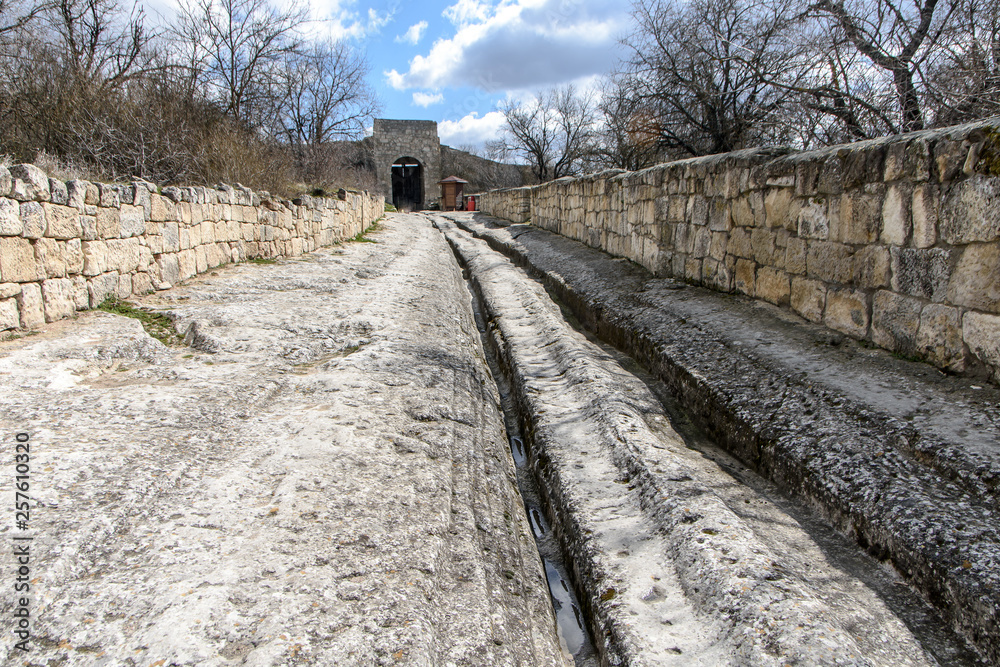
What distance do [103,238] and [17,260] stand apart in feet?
3.26

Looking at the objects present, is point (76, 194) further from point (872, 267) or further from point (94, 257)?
point (872, 267)

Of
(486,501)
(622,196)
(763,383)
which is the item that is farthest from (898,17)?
(486,501)

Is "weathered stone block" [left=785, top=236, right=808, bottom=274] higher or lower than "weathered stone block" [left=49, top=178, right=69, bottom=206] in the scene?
lower

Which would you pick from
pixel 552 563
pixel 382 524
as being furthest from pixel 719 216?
pixel 382 524

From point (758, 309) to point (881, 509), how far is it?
8.94 feet

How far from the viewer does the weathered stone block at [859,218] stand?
3.58 m

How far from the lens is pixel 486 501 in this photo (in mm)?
2773

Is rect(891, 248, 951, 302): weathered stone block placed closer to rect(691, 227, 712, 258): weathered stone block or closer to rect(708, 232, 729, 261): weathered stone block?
rect(708, 232, 729, 261): weathered stone block

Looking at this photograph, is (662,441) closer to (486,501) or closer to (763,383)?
(763,383)

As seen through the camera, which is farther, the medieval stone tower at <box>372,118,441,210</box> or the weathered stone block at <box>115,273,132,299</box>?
the medieval stone tower at <box>372,118,441,210</box>

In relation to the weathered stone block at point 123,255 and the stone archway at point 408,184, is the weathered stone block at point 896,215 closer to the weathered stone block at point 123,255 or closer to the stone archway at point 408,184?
the weathered stone block at point 123,255

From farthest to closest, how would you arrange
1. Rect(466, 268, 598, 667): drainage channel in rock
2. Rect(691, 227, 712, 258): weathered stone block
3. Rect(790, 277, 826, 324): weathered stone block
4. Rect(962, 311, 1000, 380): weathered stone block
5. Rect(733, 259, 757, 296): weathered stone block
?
Rect(691, 227, 712, 258): weathered stone block, Rect(733, 259, 757, 296): weathered stone block, Rect(790, 277, 826, 324): weathered stone block, Rect(962, 311, 1000, 380): weathered stone block, Rect(466, 268, 598, 667): drainage channel in rock

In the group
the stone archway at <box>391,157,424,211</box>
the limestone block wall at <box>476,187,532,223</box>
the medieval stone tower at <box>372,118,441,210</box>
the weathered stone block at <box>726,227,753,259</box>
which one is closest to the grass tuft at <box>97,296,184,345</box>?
the weathered stone block at <box>726,227,753,259</box>

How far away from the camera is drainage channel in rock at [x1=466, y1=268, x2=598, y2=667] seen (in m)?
2.23
